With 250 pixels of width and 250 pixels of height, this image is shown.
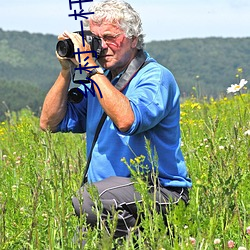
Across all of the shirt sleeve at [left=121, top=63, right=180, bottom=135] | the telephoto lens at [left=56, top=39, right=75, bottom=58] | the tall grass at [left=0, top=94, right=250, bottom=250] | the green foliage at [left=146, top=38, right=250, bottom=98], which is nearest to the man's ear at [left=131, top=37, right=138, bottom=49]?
the shirt sleeve at [left=121, top=63, right=180, bottom=135]

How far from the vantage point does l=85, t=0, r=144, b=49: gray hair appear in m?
3.59

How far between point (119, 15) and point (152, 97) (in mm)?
499

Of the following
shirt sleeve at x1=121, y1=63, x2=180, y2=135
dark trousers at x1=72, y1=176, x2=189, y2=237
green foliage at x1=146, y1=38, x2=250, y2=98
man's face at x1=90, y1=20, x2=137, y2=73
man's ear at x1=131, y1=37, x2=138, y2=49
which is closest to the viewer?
shirt sleeve at x1=121, y1=63, x2=180, y2=135

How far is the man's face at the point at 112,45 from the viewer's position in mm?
3576

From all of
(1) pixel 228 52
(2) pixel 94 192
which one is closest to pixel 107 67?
(2) pixel 94 192

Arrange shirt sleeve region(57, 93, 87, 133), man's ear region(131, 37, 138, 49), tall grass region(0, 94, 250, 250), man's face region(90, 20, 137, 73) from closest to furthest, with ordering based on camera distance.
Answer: tall grass region(0, 94, 250, 250), man's face region(90, 20, 137, 73), man's ear region(131, 37, 138, 49), shirt sleeve region(57, 93, 87, 133)

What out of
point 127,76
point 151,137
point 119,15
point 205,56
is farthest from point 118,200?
point 205,56

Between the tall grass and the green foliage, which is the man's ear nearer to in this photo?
the tall grass

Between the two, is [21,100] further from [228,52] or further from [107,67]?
[107,67]

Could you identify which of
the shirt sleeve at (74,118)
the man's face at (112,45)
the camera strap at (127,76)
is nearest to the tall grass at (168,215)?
the shirt sleeve at (74,118)

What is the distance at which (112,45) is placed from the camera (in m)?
3.58

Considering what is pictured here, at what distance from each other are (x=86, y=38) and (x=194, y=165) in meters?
1.62

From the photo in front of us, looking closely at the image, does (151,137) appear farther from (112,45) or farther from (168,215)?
(168,215)

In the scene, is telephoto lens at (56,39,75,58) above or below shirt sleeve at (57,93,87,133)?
above
